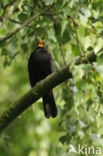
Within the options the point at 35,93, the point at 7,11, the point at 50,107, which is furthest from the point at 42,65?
the point at 35,93

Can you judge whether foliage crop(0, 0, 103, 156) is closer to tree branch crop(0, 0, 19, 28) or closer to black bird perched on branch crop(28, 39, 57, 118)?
tree branch crop(0, 0, 19, 28)

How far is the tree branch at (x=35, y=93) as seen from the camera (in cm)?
226

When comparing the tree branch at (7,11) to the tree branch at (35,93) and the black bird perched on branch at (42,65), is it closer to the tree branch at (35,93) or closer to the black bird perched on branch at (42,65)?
the black bird perched on branch at (42,65)

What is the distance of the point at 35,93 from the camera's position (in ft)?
8.31

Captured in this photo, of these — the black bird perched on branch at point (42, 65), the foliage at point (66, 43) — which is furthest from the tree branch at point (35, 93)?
the black bird perched on branch at point (42, 65)

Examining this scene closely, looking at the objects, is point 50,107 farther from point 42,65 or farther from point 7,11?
point 7,11

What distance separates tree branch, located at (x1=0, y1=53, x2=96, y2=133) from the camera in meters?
A: 2.26

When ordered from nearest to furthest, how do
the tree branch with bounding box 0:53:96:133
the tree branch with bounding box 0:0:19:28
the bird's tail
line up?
the tree branch with bounding box 0:53:96:133, the tree branch with bounding box 0:0:19:28, the bird's tail

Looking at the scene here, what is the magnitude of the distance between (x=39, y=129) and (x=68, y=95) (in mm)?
3068

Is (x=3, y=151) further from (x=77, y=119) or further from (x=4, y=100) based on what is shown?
(x=77, y=119)

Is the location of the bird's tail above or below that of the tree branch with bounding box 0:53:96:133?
above

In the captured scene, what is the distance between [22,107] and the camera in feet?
8.58

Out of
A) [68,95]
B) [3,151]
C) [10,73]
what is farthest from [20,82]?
[68,95]

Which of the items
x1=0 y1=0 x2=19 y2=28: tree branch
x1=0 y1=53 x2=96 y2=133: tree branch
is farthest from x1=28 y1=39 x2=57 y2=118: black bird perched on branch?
x1=0 y1=53 x2=96 y2=133: tree branch
